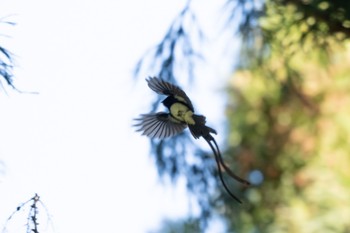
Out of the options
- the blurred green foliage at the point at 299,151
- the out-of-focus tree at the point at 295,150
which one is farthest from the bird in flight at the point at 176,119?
the blurred green foliage at the point at 299,151

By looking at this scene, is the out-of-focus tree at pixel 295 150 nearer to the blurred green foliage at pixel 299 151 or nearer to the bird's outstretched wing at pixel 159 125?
the blurred green foliage at pixel 299 151

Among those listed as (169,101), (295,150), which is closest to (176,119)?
(169,101)

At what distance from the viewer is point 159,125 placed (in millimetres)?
430

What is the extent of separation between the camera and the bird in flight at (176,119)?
1.34 feet

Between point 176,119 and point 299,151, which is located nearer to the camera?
point 176,119

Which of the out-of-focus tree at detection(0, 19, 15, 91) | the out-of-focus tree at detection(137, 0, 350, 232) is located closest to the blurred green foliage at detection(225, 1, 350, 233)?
the out-of-focus tree at detection(137, 0, 350, 232)

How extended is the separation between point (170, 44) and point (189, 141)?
178 millimetres

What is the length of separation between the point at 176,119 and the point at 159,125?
18 millimetres

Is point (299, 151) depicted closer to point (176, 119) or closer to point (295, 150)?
point (295, 150)

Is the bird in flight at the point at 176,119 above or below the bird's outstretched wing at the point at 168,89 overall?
below

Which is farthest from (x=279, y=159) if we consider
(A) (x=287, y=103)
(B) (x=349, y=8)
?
(B) (x=349, y=8)

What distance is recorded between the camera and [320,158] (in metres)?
2.08

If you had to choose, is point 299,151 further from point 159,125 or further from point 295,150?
point 159,125

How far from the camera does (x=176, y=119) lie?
418 millimetres
